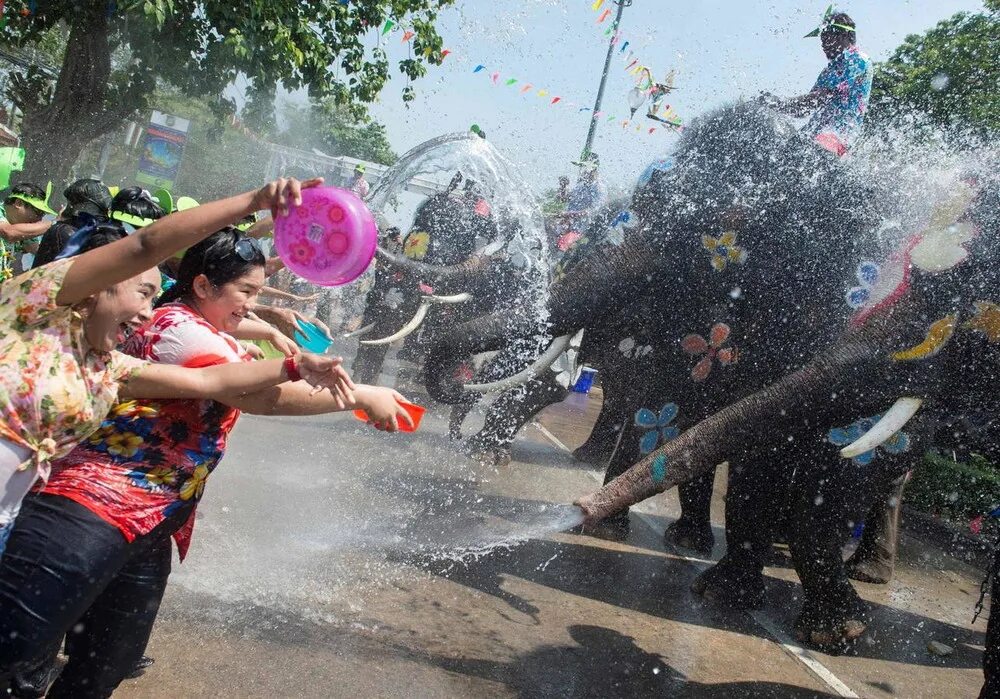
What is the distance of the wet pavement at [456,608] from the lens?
3463 mm

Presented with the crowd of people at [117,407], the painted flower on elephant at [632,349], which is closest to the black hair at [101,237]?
the crowd of people at [117,407]

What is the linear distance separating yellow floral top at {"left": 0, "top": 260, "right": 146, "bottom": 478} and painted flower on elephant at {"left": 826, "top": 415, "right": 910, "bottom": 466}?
12.8ft

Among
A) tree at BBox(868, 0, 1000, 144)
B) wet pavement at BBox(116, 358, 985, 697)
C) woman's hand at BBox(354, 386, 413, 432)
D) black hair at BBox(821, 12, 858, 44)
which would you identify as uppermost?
tree at BBox(868, 0, 1000, 144)

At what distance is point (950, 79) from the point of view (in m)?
16.0

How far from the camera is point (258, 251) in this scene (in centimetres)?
249

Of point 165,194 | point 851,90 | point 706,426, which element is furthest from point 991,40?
point 165,194

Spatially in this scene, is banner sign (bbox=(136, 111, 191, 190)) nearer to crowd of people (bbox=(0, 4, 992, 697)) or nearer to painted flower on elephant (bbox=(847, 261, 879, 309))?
painted flower on elephant (bbox=(847, 261, 879, 309))

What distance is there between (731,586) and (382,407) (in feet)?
11.4

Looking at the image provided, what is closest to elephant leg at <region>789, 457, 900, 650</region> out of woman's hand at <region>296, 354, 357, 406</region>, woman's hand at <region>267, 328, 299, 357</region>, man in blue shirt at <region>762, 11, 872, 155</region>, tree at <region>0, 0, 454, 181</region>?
man in blue shirt at <region>762, 11, 872, 155</region>

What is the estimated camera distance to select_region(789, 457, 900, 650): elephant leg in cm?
473

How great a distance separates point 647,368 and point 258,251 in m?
4.35

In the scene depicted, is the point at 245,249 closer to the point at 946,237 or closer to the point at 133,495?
the point at 133,495

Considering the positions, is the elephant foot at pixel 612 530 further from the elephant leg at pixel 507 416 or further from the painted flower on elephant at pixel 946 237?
the painted flower on elephant at pixel 946 237

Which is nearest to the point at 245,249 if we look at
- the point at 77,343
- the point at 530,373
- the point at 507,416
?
the point at 77,343
